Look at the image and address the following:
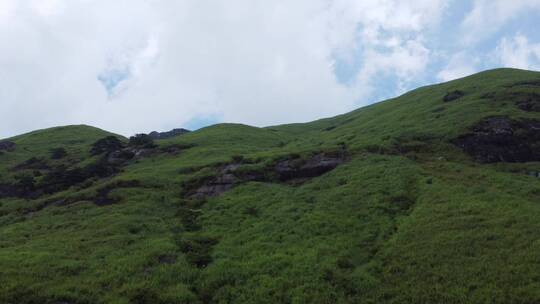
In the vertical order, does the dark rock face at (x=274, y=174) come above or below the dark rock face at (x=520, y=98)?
below

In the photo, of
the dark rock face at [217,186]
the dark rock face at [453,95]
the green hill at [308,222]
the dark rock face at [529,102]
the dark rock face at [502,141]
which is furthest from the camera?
the dark rock face at [453,95]

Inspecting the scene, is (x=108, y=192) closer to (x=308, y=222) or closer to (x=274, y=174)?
(x=274, y=174)

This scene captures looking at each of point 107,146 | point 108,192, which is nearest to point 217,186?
point 108,192

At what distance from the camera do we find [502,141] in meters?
56.0

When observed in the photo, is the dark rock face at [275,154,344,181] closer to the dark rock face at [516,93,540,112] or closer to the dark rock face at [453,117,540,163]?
the dark rock face at [453,117,540,163]

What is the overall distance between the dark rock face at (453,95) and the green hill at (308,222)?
10178 mm

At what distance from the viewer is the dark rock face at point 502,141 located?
53.2 metres

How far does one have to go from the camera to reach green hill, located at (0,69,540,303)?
93.2ft

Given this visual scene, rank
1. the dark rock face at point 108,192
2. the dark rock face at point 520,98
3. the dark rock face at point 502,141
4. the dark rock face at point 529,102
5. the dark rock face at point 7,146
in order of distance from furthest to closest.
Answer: the dark rock face at point 7,146 → the dark rock face at point 520,98 → the dark rock face at point 529,102 → the dark rock face at point 502,141 → the dark rock face at point 108,192

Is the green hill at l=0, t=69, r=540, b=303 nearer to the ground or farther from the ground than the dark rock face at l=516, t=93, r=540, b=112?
nearer to the ground

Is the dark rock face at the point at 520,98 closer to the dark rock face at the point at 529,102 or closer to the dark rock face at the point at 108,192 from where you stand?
the dark rock face at the point at 529,102

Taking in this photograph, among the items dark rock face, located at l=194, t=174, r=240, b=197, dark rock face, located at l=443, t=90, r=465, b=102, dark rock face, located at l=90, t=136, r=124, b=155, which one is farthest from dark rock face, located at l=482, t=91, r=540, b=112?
dark rock face, located at l=90, t=136, r=124, b=155

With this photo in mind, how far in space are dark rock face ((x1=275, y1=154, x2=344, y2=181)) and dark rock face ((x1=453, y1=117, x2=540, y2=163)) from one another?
15.4 meters

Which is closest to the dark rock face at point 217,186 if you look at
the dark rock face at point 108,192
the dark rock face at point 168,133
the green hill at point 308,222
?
the green hill at point 308,222
